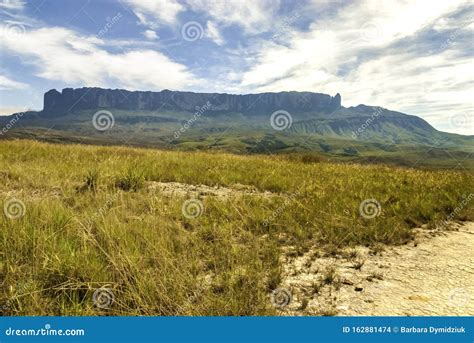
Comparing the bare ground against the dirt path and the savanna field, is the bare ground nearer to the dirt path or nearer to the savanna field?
the savanna field

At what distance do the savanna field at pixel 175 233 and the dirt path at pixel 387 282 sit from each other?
375mm

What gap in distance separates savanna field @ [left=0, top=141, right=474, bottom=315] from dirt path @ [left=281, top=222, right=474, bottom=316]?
1.23 feet

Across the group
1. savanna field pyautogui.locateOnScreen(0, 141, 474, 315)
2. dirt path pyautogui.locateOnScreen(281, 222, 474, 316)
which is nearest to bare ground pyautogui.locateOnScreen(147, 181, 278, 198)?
savanna field pyautogui.locateOnScreen(0, 141, 474, 315)

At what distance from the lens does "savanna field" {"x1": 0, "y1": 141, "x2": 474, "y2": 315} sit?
3.49m

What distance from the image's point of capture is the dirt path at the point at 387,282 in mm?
3574

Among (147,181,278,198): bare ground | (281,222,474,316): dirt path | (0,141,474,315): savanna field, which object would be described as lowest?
(281,222,474,316): dirt path

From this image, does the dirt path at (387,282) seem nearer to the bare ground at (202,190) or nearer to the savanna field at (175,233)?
the savanna field at (175,233)

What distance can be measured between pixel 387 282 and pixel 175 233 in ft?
11.0

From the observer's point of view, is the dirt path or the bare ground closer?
the dirt path

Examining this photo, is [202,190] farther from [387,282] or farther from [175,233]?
[387,282]

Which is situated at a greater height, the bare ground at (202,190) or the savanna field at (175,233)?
the bare ground at (202,190)

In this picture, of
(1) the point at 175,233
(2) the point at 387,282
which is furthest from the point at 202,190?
(2) the point at 387,282

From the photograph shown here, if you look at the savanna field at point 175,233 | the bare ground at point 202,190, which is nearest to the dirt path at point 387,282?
the savanna field at point 175,233

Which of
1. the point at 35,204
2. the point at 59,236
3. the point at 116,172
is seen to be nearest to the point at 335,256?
the point at 59,236
